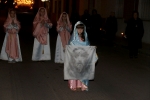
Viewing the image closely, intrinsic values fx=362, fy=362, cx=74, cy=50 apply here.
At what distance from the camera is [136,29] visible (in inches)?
530

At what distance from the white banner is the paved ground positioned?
0.39 metres

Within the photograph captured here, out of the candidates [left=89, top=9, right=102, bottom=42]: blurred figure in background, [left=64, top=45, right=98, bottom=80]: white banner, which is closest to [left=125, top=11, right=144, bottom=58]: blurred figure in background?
[left=64, top=45, right=98, bottom=80]: white banner

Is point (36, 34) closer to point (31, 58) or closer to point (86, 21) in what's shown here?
point (31, 58)

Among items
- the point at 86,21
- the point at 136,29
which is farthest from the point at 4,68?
the point at 86,21

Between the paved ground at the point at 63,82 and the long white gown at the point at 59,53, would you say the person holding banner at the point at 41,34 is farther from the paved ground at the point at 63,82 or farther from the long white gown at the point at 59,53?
the long white gown at the point at 59,53

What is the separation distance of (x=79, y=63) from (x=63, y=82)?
1.38 m

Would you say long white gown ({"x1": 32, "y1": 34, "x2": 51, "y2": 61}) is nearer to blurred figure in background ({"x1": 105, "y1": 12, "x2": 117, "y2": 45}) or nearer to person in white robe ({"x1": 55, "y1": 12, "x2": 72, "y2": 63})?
person in white robe ({"x1": 55, "y1": 12, "x2": 72, "y2": 63})

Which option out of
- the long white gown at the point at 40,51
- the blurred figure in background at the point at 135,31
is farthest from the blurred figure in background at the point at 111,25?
the long white gown at the point at 40,51

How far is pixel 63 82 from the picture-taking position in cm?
895

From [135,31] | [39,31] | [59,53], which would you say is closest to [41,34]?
[39,31]

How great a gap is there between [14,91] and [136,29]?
6872mm

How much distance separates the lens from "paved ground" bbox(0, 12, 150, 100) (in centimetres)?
762

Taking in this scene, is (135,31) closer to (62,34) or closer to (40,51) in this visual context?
(62,34)

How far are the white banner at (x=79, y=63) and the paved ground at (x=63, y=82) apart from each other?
15.5 inches
